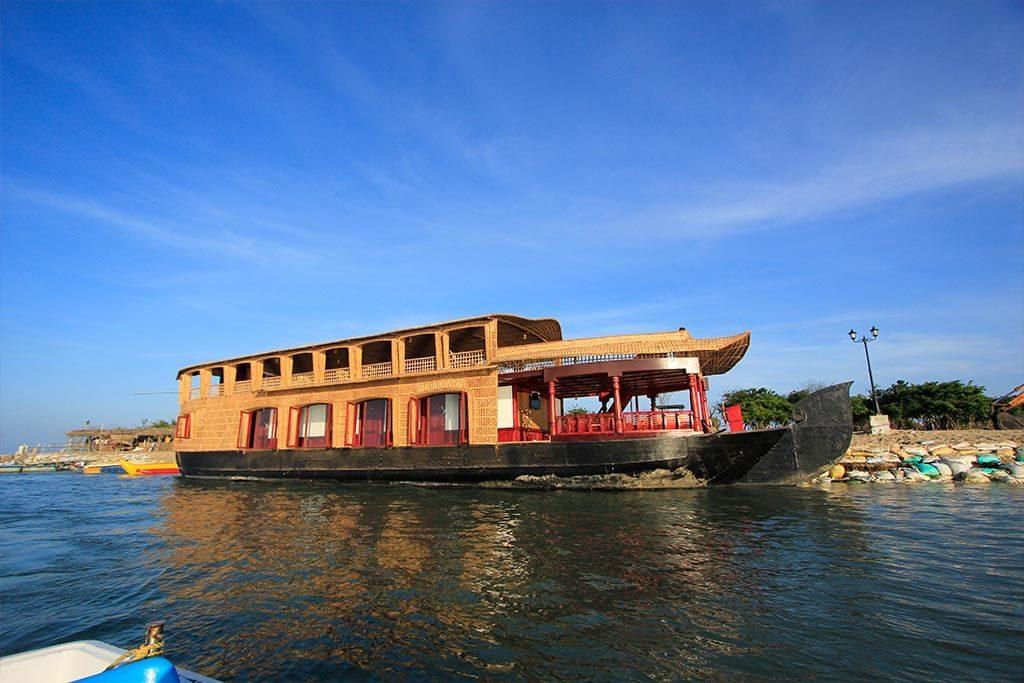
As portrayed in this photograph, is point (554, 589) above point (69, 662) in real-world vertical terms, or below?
below

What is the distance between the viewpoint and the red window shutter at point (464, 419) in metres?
15.0

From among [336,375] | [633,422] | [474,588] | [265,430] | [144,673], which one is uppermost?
[336,375]

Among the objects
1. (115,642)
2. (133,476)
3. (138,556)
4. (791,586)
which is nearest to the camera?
(115,642)

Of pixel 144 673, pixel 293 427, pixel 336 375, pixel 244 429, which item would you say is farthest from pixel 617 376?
pixel 244 429

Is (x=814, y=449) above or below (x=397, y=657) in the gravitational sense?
above

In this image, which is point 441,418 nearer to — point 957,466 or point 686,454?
point 686,454

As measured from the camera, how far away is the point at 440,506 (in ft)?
37.8

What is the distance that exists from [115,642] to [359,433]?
13.1 metres

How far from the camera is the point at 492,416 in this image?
571 inches

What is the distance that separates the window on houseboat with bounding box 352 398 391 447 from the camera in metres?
17.3

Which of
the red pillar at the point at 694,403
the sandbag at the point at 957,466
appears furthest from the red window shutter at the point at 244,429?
the sandbag at the point at 957,466

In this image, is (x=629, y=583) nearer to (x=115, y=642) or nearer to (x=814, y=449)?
(x=115, y=642)

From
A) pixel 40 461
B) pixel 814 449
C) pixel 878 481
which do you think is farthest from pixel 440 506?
pixel 40 461

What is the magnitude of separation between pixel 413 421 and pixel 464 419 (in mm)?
1862
